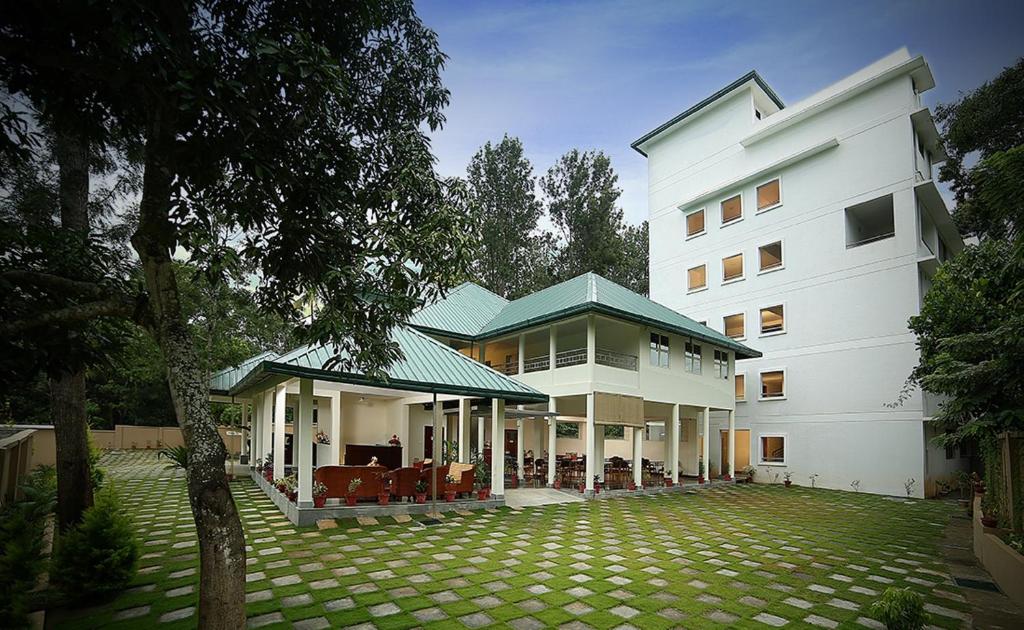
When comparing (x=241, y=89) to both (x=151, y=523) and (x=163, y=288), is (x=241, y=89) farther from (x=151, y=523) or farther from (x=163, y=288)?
(x=151, y=523)

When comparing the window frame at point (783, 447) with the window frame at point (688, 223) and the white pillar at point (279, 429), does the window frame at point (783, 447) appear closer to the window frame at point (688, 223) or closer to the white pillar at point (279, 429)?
the window frame at point (688, 223)

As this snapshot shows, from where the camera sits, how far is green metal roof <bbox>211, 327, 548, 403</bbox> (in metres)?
10.3

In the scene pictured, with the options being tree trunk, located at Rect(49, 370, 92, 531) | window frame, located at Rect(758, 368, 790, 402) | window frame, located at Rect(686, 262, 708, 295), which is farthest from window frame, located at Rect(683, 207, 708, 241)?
tree trunk, located at Rect(49, 370, 92, 531)

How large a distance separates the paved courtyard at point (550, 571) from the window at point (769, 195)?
47.6 ft

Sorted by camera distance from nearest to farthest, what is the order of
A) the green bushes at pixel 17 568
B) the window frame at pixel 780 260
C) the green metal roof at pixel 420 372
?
the green bushes at pixel 17 568
the green metal roof at pixel 420 372
the window frame at pixel 780 260

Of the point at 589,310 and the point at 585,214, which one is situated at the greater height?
the point at 585,214

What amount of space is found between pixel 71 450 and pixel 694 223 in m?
25.3

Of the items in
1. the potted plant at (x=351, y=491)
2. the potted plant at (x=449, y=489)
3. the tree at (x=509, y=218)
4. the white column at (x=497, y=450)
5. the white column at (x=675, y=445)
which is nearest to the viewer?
the potted plant at (x=351, y=491)

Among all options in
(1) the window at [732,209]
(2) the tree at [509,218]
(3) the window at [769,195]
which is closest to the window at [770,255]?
(3) the window at [769,195]

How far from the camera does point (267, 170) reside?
484cm

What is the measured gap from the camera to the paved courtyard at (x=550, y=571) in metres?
5.92

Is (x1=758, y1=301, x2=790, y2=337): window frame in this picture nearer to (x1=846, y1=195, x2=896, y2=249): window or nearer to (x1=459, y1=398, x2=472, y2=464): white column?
(x1=846, y1=195, x2=896, y2=249): window

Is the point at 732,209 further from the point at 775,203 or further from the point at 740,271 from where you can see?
the point at 740,271

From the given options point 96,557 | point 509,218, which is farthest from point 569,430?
point 96,557
